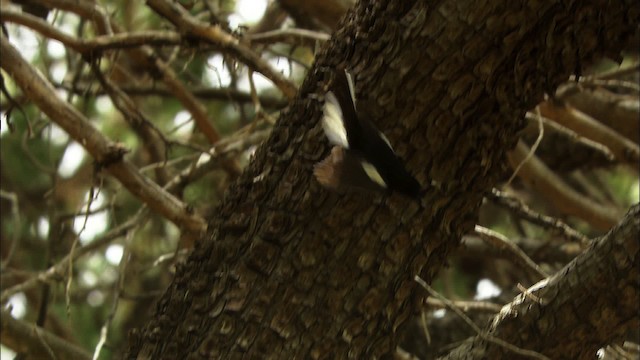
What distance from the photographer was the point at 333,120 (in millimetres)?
977

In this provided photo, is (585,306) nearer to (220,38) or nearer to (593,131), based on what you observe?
(220,38)

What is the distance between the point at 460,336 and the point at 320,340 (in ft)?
4.15

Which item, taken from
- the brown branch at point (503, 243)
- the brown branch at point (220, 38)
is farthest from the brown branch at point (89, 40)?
the brown branch at point (503, 243)

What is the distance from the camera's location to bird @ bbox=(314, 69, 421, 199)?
936 millimetres

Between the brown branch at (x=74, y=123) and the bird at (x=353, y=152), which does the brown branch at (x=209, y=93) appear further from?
the bird at (x=353, y=152)

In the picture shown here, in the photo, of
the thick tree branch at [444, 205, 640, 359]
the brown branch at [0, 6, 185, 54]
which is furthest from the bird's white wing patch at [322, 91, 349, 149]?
the brown branch at [0, 6, 185, 54]

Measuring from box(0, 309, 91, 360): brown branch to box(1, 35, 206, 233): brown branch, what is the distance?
1.41 feet

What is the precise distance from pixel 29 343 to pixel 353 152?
1.17 metres

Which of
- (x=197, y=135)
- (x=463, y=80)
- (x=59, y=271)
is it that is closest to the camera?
(x=463, y=80)

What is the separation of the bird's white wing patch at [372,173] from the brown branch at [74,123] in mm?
758

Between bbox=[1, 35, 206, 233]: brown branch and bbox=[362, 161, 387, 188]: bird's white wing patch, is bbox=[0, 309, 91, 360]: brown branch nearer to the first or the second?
bbox=[1, 35, 206, 233]: brown branch

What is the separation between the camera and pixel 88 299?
2887mm

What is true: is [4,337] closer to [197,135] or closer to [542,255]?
[197,135]

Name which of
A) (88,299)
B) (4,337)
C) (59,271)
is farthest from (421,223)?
(88,299)
